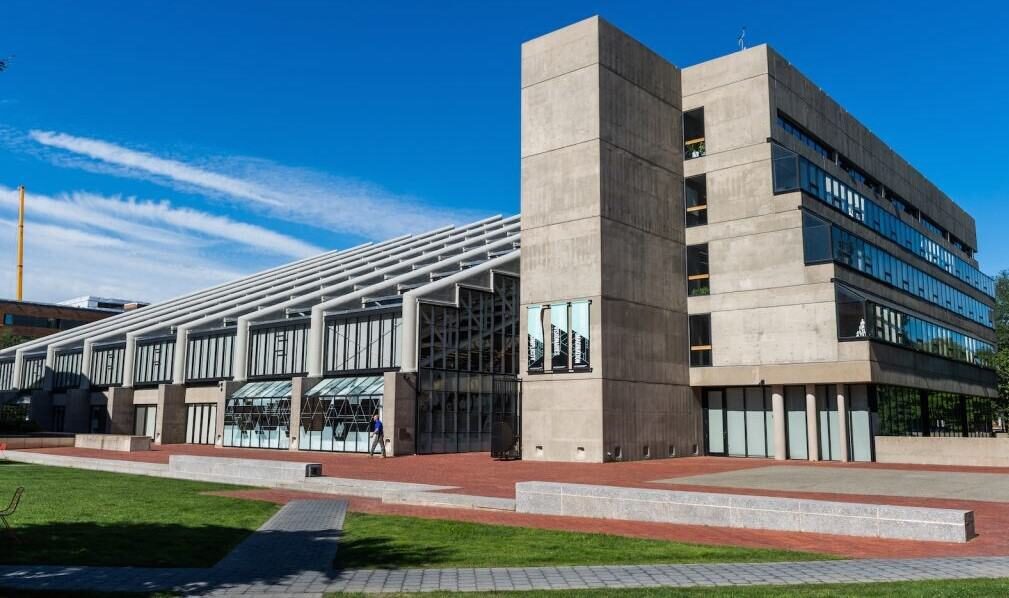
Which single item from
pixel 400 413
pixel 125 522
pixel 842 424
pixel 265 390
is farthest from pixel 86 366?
pixel 842 424

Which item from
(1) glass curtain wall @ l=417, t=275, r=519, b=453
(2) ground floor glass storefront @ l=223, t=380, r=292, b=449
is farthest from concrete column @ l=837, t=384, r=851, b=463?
(2) ground floor glass storefront @ l=223, t=380, r=292, b=449

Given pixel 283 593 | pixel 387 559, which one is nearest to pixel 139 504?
pixel 387 559

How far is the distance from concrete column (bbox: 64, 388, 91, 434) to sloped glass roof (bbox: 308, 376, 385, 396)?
24.0 m

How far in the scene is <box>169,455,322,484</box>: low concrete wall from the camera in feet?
76.6

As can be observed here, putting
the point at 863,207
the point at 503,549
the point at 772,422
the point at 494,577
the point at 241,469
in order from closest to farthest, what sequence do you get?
the point at 494,577
the point at 503,549
the point at 241,469
the point at 772,422
the point at 863,207

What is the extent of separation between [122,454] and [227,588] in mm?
32428

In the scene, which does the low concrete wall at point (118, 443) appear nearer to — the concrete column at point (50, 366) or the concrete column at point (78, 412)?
the concrete column at point (78, 412)

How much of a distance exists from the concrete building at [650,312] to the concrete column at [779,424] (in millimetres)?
98

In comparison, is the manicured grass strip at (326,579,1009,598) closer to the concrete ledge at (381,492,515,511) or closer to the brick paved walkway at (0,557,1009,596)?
the brick paved walkway at (0,557,1009,596)

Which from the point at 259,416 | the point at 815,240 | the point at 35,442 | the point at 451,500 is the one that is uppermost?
the point at 815,240

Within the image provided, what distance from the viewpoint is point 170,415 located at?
165 ft

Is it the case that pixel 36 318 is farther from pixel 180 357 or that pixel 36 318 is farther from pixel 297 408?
pixel 297 408

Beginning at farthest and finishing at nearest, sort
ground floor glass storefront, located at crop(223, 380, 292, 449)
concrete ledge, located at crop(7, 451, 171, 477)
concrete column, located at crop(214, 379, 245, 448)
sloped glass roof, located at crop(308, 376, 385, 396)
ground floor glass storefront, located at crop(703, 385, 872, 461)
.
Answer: concrete column, located at crop(214, 379, 245, 448), ground floor glass storefront, located at crop(223, 380, 292, 449), sloped glass roof, located at crop(308, 376, 385, 396), ground floor glass storefront, located at crop(703, 385, 872, 461), concrete ledge, located at crop(7, 451, 171, 477)

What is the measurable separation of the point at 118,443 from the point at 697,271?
3003 cm
